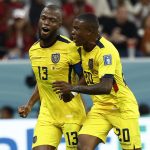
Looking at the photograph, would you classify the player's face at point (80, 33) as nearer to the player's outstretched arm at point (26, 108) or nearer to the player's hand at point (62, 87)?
the player's hand at point (62, 87)

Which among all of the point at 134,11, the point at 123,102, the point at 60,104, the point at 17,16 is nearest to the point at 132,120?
the point at 123,102

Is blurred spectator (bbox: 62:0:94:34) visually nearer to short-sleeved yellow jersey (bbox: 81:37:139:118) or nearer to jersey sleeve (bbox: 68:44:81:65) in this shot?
jersey sleeve (bbox: 68:44:81:65)

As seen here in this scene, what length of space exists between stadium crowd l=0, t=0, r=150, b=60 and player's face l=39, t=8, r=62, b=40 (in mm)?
5331

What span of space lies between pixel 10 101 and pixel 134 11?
4.25m

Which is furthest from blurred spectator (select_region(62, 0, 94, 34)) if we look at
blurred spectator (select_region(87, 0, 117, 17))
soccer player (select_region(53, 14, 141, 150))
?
soccer player (select_region(53, 14, 141, 150))

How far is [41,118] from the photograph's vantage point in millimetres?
10203

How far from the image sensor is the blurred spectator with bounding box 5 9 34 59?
15.3 m

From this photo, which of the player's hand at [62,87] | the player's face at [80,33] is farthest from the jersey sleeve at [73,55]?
the player's hand at [62,87]

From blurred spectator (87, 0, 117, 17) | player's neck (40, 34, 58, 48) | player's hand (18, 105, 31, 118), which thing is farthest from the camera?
blurred spectator (87, 0, 117, 17)

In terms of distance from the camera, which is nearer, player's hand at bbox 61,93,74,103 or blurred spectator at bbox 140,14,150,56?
player's hand at bbox 61,93,74,103

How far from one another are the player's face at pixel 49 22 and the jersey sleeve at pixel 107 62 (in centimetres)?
71

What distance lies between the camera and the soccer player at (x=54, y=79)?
32.6 feet

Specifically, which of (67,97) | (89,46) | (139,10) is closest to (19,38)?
(139,10)

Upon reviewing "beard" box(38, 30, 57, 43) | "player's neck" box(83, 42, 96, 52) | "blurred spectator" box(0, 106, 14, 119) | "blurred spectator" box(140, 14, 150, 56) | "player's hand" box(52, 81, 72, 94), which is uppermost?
"beard" box(38, 30, 57, 43)
